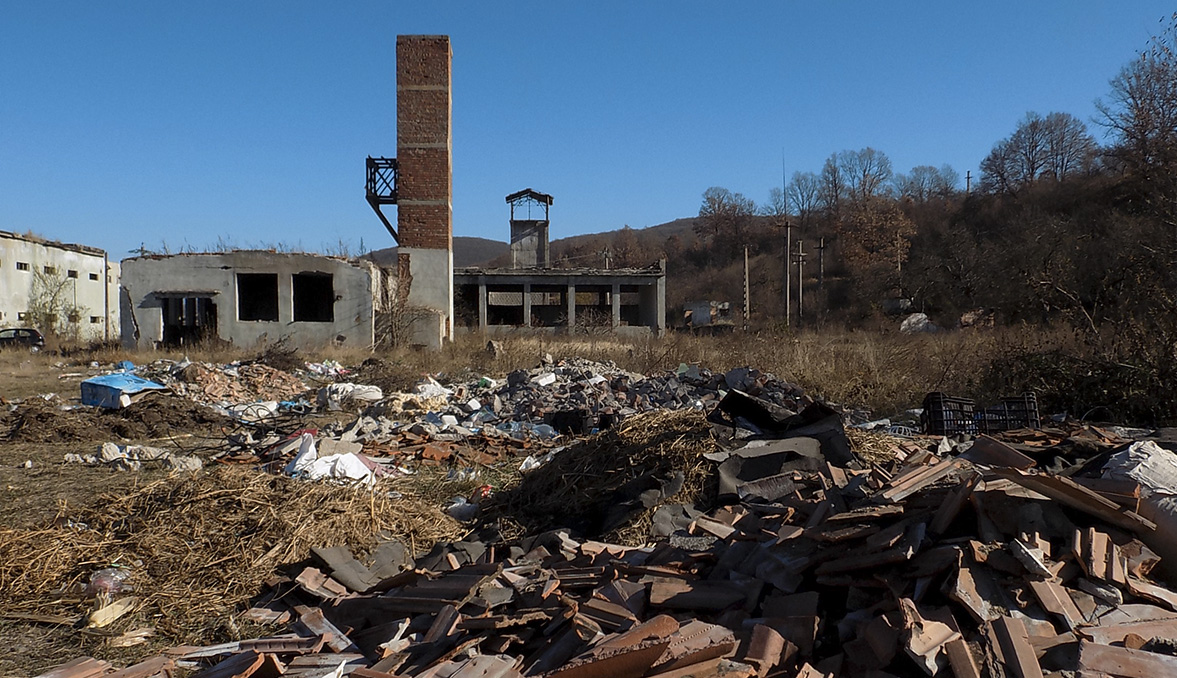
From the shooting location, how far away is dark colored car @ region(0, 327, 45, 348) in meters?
24.9

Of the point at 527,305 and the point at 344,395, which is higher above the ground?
the point at 527,305

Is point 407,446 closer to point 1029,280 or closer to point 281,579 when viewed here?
point 281,579

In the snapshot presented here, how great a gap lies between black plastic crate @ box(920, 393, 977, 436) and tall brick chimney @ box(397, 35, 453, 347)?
19640mm

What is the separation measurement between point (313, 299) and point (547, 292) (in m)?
14.1

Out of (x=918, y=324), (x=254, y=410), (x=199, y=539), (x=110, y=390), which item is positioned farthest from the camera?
(x=918, y=324)

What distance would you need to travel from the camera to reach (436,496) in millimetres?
6281

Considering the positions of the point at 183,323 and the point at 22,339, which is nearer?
the point at 22,339

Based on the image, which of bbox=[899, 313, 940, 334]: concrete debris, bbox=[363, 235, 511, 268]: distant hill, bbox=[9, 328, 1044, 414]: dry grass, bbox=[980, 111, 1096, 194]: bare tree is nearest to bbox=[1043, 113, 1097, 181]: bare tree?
bbox=[980, 111, 1096, 194]: bare tree

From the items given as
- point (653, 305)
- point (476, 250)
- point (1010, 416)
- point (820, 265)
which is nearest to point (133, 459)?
point (1010, 416)

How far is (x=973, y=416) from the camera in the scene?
707cm

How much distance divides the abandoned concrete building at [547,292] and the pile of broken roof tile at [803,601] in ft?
83.0

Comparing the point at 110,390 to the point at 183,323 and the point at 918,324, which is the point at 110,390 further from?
the point at 918,324

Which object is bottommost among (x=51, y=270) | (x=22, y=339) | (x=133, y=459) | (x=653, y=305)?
(x=133, y=459)

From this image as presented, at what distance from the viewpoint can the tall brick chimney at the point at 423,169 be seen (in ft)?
81.1
